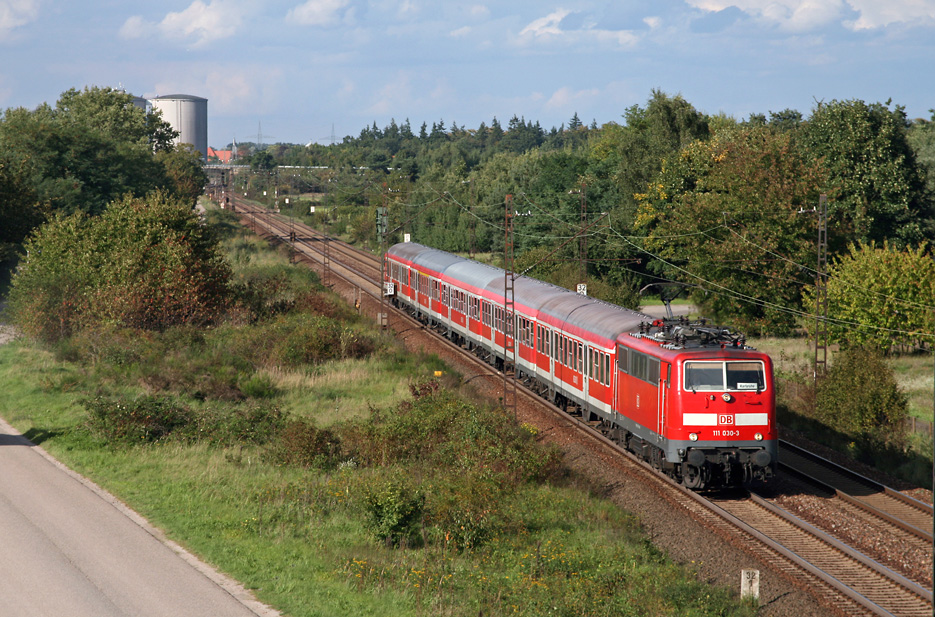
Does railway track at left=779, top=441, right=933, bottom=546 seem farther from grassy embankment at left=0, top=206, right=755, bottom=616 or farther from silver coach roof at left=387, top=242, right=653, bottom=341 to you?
grassy embankment at left=0, top=206, right=755, bottom=616

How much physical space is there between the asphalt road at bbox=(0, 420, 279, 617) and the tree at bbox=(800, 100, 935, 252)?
151 feet

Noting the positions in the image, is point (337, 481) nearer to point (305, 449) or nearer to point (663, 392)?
point (305, 449)

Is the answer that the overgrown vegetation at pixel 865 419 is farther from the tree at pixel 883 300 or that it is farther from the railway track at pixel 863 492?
the tree at pixel 883 300

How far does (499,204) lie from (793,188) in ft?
115

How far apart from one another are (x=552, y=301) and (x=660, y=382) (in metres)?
9.55

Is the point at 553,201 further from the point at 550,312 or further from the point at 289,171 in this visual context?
the point at 289,171

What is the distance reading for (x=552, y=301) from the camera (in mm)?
30188

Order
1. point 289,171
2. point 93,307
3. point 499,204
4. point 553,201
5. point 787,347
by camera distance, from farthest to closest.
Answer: point 289,171 < point 499,204 < point 553,201 < point 787,347 < point 93,307

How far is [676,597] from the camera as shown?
1489 centimetres

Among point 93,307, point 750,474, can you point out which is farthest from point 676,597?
point 93,307

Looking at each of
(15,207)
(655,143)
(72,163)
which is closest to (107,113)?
(72,163)

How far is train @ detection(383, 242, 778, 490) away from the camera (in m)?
20.3

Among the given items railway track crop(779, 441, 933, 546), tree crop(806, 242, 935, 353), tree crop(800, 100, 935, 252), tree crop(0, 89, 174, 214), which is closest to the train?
railway track crop(779, 441, 933, 546)

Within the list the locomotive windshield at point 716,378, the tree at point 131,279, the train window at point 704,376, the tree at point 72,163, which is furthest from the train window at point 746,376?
the tree at point 72,163
